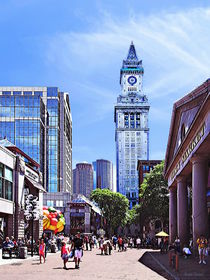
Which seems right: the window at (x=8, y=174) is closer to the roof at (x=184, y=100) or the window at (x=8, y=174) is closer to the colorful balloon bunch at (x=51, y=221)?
the colorful balloon bunch at (x=51, y=221)

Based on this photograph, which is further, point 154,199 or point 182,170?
point 154,199

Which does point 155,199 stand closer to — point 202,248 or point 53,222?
point 53,222

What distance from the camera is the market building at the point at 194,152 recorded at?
27.3 metres

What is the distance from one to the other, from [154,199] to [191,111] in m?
37.2

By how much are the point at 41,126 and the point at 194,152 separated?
115429 mm

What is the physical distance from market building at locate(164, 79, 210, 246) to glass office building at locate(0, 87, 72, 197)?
3938 inches

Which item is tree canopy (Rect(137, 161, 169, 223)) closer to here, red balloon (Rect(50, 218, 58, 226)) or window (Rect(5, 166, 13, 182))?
red balloon (Rect(50, 218, 58, 226))

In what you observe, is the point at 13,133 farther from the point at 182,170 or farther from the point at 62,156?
the point at 182,170

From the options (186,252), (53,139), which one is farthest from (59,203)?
(186,252)

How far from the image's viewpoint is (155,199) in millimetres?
68562

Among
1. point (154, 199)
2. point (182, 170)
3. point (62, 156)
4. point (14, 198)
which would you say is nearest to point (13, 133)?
point (62, 156)

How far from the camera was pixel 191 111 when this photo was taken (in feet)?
108

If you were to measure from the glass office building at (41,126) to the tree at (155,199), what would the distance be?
70.5m

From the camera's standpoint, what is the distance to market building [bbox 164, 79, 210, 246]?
2731 centimetres
